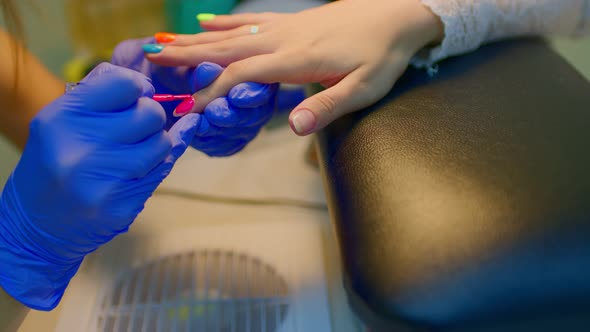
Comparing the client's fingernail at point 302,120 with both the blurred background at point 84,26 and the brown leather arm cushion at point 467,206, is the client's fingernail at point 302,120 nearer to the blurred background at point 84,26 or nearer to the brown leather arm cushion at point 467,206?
the brown leather arm cushion at point 467,206

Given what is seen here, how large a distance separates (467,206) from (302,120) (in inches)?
8.6

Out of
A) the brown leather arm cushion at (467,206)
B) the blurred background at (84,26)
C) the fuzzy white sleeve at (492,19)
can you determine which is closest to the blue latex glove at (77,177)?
the brown leather arm cushion at (467,206)

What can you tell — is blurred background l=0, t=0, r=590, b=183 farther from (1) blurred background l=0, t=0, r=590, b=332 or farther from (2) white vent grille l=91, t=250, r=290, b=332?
(2) white vent grille l=91, t=250, r=290, b=332

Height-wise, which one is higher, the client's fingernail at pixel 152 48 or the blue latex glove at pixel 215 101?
the client's fingernail at pixel 152 48

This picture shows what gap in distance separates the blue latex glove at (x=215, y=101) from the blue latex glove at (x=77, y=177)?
9cm

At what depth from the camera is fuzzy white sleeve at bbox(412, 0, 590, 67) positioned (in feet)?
2.01

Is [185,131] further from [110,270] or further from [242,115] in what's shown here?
[110,270]

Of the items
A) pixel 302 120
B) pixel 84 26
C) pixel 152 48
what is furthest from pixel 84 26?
pixel 302 120

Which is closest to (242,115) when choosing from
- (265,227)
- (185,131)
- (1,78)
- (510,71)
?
(185,131)

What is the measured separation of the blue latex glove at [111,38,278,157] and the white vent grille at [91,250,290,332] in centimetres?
19

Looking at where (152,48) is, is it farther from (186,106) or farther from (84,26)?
(84,26)

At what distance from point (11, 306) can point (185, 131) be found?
330mm

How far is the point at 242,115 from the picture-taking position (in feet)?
2.00

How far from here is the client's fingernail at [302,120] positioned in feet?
1.77
